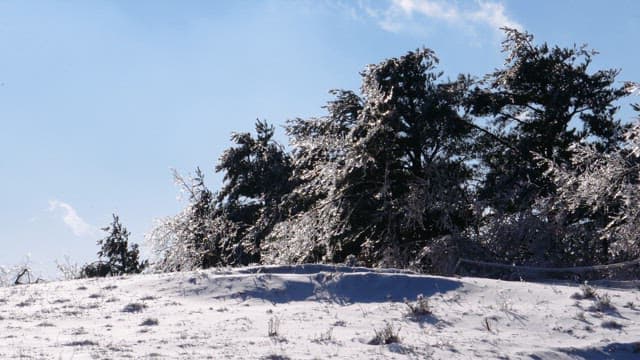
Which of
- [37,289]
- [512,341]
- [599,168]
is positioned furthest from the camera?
[599,168]

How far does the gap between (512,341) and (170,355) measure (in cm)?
377

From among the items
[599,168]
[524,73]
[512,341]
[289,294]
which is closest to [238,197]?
[524,73]

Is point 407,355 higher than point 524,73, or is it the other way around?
point 524,73

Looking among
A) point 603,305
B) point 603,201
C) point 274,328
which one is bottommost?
point 274,328

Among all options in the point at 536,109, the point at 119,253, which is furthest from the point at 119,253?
the point at 536,109

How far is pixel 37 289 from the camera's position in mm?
13500

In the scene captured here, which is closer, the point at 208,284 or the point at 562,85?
the point at 208,284

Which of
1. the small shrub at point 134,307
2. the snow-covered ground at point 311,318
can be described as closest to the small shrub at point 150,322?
the snow-covered ground at point 311,318

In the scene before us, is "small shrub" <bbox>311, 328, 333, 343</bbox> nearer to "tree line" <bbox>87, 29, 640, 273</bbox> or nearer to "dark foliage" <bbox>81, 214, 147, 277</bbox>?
"tree line" <bbox>87, 29, 640, 273</bbox>

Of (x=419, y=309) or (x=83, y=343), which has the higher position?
(x=419, y=309)

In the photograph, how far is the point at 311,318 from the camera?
987cm

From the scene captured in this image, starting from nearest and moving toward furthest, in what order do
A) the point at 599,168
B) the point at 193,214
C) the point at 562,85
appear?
the point at 599,168 → the point at 562,85 → the point at 193,214

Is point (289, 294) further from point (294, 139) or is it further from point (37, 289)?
point (294, 139)

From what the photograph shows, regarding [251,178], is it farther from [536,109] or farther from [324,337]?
[324,337]
